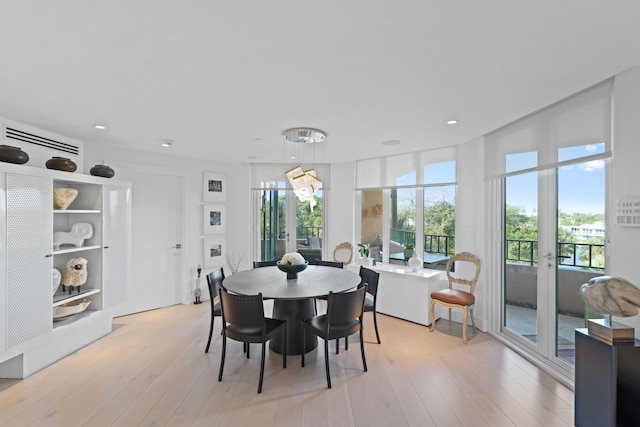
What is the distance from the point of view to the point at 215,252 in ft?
17.3

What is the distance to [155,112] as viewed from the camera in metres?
2.83

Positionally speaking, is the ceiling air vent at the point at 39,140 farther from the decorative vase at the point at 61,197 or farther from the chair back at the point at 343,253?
the chair back at the point at 343,253

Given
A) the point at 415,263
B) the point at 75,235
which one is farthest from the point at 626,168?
the point at 75,235

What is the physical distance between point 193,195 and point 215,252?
105cm

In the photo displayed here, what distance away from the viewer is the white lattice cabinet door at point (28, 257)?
101 inches

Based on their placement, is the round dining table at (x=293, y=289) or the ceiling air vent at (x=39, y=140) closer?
the round dining table at (x=293, y=289)

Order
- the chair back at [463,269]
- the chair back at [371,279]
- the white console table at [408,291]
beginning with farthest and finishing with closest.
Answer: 1. the white console table at [408,291]
2. the chair back at [463,269]
3. the chair back at [371,279]

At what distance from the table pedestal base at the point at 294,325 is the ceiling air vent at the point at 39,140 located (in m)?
3.07

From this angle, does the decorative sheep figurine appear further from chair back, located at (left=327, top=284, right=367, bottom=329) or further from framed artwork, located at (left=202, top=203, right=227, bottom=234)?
chair back, located at (left=327, top=284, right=367, bottom=329)

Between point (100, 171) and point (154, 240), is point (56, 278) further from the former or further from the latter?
point (154, 240)

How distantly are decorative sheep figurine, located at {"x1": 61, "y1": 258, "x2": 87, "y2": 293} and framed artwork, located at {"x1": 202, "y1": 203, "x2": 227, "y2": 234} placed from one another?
1.91 meters

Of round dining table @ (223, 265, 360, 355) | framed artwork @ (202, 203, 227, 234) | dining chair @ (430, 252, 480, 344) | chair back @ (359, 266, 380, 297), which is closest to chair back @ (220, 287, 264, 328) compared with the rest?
round dining table @ (223, 265, 360, 355)

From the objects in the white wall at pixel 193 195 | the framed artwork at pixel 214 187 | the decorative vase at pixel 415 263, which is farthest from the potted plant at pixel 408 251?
the framed artwork at pixel 214 187

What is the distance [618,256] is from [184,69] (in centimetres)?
323
